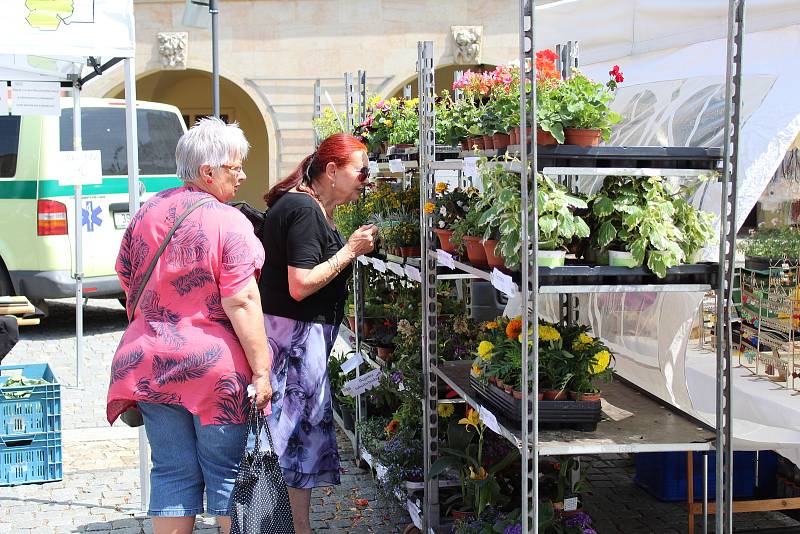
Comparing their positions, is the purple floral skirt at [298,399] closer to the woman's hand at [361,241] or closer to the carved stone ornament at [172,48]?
the woman's hand at [361,241]

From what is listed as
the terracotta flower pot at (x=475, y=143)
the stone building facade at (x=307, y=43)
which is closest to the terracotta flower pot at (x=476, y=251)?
the terracotta flower pot at (x=475, y=143)

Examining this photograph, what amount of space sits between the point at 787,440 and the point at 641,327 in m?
0.83

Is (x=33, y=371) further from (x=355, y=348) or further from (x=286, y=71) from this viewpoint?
(x=286, y=71)

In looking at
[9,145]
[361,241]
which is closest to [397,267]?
[361,241]

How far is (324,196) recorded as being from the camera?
13.0 feet

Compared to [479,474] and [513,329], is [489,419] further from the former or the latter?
[479,474]

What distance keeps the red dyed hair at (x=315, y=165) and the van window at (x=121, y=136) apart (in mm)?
6592

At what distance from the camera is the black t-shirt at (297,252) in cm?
374

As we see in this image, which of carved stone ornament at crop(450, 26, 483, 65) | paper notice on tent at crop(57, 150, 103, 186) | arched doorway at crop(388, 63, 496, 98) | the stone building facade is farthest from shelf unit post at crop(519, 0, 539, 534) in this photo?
carved stone ornament at crop(450, 26, 483, 65)

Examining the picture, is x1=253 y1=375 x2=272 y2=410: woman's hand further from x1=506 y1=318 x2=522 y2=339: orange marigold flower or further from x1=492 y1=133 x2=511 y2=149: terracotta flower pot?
x1=492 y1=133 x2=511 y2=149: terracotta flower pot

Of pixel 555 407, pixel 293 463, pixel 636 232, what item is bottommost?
pixel 293 463

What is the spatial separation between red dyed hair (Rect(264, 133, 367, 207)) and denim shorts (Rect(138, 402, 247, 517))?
3.42ft

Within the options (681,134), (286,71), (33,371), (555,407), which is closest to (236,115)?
(286,71)

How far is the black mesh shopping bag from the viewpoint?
3248 mm
